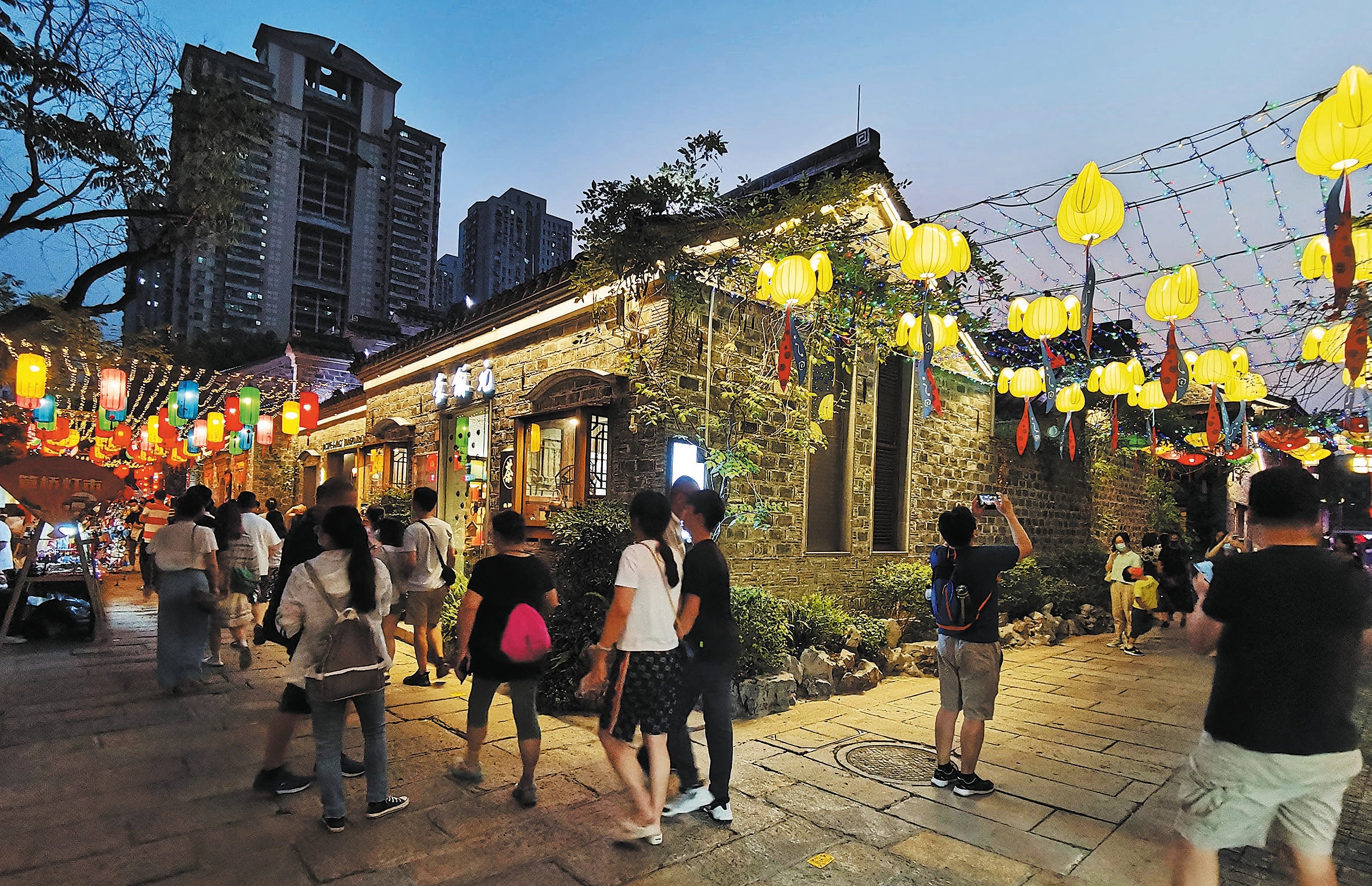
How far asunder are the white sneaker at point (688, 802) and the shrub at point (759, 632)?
2.06 metres

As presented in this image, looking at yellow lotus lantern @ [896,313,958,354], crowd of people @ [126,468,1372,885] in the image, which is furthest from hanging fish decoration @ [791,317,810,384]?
crowd of people @ [126,468,1372,885]

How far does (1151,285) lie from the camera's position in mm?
6766

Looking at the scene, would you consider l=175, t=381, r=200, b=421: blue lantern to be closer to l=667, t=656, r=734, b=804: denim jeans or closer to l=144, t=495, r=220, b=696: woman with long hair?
l=144, t=495, r=220, b=696: woman with long hair

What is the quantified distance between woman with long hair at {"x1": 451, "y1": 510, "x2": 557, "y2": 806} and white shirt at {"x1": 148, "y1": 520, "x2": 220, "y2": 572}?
3.46 meters

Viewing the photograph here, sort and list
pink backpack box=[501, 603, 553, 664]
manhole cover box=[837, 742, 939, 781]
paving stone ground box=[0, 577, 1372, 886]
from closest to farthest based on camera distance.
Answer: paving stone ground box=[0, 577, 1372, 886], pink backpack box=[501, 603, 553, 664], manhole cover box=[837, 742, 939, 781]

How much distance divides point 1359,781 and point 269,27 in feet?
241

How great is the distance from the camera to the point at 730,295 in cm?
797

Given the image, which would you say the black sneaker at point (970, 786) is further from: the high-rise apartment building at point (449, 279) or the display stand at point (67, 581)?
the high-rise apartment building at point (449, 279)

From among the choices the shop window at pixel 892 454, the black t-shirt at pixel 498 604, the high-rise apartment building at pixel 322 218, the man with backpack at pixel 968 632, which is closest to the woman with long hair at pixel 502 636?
the black t-shirt at pixel 498 604

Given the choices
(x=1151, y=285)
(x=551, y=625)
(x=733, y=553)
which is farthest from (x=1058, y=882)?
(x=1151, y=285)

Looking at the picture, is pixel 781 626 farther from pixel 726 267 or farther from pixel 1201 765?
pixel 1201 765

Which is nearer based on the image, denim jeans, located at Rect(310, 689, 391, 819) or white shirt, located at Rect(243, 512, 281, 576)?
denim jeans, located at Rect(310, 689, 391, 819)

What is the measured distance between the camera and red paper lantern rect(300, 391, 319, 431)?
13.5 meters

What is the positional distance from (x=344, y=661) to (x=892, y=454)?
8499 mm
